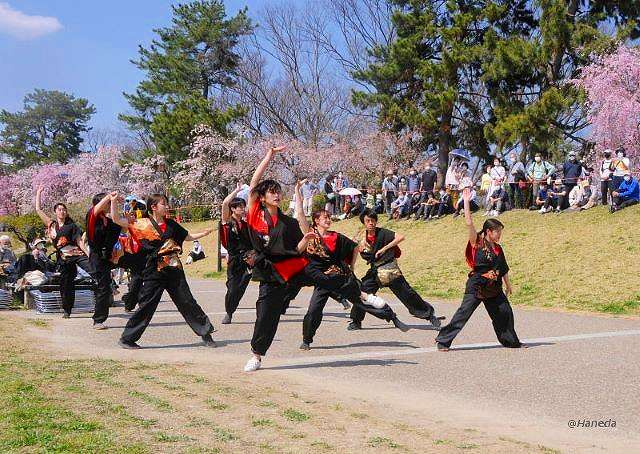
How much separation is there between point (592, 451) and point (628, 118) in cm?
2357

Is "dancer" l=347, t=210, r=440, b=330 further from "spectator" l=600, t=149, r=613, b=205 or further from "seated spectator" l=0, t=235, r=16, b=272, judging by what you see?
"spectator" l=600, t=149, r=613, b=205

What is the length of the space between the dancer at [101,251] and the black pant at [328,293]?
342 cm

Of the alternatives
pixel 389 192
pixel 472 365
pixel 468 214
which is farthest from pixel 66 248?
pixel 389 192

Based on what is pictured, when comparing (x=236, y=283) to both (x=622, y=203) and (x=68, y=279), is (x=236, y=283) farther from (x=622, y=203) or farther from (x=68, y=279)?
(x=622, y=203)

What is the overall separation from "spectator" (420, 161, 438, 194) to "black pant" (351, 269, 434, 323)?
46.3 ft

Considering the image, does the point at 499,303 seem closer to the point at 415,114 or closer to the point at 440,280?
the point at 440,280

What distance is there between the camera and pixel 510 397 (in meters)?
6.18

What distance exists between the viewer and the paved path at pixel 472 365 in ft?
18.0

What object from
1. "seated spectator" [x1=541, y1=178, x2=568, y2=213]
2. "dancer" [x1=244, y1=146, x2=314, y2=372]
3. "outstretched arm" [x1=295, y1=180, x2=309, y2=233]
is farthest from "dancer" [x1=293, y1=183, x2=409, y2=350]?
"seated spectator" [x1=541, y1=178, x2=568, y2=213]

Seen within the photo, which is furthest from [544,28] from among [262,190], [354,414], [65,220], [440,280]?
[354,414]

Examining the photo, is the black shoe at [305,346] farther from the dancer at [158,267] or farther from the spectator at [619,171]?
the spectator at [619,171]

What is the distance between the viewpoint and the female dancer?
11.7 m

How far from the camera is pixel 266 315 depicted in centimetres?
742

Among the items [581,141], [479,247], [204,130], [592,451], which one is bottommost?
[592,451]
